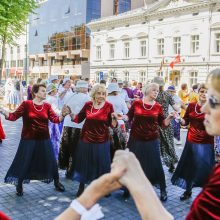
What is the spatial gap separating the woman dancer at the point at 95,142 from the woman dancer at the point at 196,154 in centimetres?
127

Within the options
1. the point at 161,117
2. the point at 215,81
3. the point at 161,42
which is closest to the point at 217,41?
the point at 161,42

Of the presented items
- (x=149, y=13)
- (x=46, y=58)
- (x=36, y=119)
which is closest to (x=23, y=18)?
(x=36, y=119)

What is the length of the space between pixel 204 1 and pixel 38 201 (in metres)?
28.7

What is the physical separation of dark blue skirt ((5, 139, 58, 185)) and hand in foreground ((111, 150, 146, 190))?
4386 mm

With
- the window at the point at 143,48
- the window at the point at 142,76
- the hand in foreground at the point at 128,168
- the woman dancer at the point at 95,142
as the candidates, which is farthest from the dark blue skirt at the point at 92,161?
the window at the point at 143,48

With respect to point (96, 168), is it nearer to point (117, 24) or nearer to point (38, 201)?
point (38, 201)

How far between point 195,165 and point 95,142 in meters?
1.65

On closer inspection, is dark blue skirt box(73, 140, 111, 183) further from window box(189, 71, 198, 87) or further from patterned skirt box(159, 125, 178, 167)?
window box(189, 71, 198, 87)

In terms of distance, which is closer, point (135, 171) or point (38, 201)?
point (135, 171)

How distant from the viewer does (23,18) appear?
1694cm

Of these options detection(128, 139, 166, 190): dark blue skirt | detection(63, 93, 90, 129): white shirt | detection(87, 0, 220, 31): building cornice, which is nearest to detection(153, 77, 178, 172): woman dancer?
detection(63, 93, 90, 129): white shirt

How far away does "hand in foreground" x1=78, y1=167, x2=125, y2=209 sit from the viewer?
4.61ft

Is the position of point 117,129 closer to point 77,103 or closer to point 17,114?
point 77,103

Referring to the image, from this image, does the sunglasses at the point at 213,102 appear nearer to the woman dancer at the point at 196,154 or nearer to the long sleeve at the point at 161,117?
the woman dancer at the point at 196,154
